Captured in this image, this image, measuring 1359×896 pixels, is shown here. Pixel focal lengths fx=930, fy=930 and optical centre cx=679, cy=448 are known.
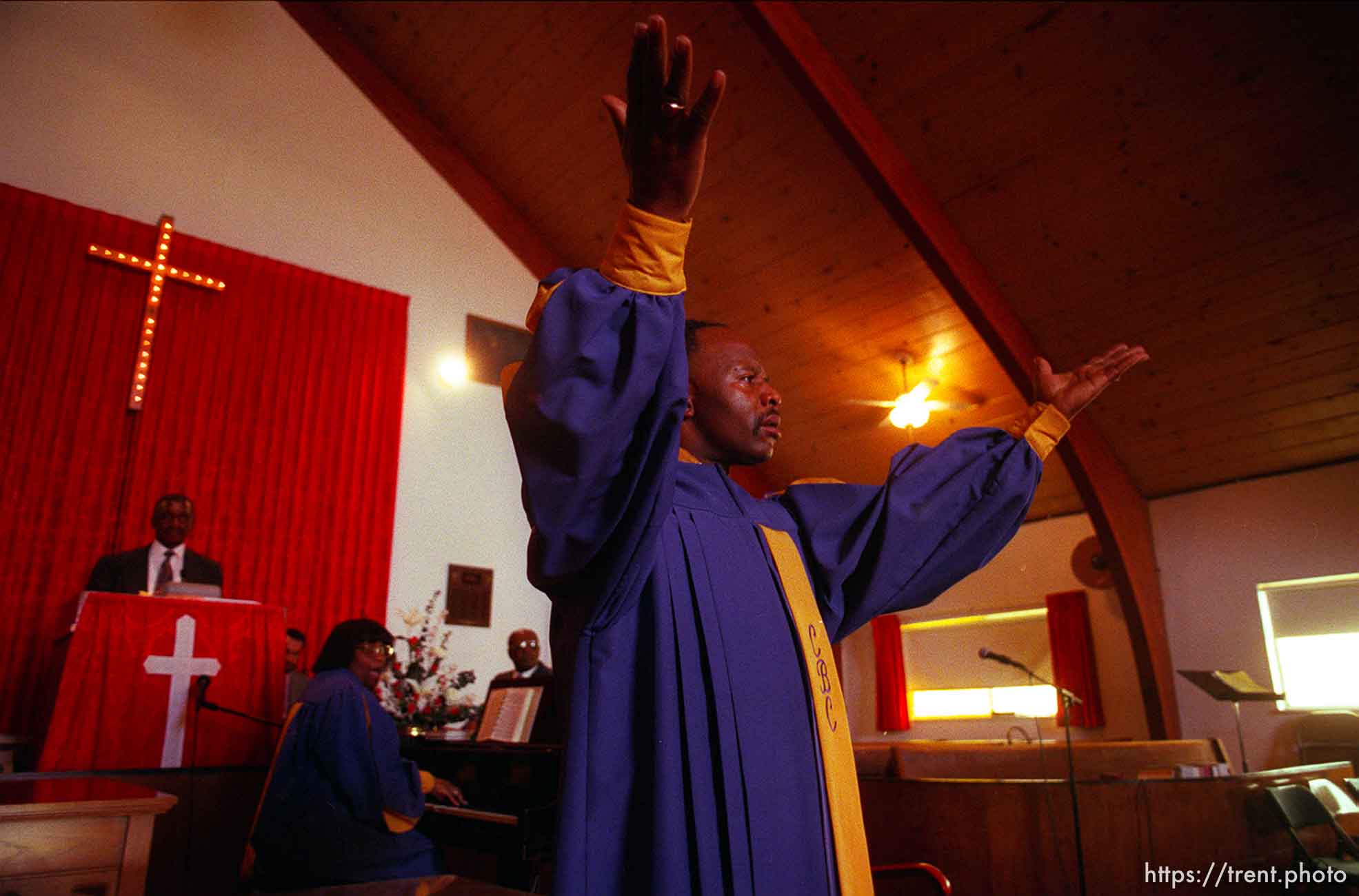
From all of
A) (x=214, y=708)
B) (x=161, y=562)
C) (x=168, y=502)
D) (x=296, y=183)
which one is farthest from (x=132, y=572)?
(x=296, y=183)

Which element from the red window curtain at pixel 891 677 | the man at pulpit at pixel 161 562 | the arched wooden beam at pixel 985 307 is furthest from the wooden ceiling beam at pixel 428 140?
the red window curtain at pixel 891 677

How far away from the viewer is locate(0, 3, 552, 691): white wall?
596 cm

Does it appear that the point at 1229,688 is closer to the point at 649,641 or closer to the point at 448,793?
the point at 448,793

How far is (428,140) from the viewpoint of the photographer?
25.7 feet

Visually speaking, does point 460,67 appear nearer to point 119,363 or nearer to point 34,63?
point 34,63

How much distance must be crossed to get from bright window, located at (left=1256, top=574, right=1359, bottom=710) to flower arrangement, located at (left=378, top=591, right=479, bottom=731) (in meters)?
4.34

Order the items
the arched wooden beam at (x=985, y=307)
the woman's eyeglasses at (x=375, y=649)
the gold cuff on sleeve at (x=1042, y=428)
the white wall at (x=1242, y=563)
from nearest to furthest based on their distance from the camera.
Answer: the gold cuff on sleeve at (x=1042, y=428) → the woman's eyeglasses at (x=375, y=649) → the white wall at (x=1242, y=563) → the arched wooden beam at (x=985, y=307)

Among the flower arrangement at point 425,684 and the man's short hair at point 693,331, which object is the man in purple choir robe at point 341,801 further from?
the man's short hair at point 693,331

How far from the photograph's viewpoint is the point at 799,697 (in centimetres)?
113

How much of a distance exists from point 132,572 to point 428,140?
442cm

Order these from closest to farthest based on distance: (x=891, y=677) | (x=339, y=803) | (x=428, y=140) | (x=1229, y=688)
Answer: (x=339, y=803)
(x=1229, y=688)
(x=428, y=140)
(x=891, y=677)

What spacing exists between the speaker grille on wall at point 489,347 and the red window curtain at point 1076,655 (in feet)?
16.3

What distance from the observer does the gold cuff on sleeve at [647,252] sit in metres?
0.93

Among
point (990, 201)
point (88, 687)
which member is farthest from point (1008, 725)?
point (88, 687)
